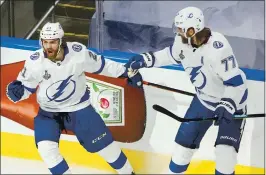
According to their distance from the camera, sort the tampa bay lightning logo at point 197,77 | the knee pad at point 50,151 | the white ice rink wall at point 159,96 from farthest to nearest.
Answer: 1. the white ice rink wall at point 159,96
2. the knee pad at point 50,151
3. the tampa bay lightning logo at point 197,77

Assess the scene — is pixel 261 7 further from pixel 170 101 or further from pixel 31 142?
pixel 31 142

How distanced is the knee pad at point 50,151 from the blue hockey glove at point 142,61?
0.53m

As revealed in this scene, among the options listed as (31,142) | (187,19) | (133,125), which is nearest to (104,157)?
(133,125)

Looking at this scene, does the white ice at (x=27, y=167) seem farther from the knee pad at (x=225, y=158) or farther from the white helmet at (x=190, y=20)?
the white helmet at (x=190, y=20)

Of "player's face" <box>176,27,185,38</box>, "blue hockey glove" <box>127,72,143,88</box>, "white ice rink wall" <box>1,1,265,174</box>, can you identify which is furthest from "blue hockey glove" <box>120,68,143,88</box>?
"player's face" <box>176,27,185,38</box>

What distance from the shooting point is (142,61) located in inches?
130

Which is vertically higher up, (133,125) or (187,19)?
(187,19)

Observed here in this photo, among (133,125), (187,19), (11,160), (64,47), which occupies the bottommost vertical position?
(11,160)

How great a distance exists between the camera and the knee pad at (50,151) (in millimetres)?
3277

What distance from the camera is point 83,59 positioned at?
10.6 ft

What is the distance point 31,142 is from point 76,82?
0.69 metres

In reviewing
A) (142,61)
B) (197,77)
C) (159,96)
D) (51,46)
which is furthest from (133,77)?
(51,46)

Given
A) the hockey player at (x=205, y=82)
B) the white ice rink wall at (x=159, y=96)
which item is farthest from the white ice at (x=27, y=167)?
the hockey player at (x=205, y=82)

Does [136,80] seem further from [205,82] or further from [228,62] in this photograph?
[228,62]
